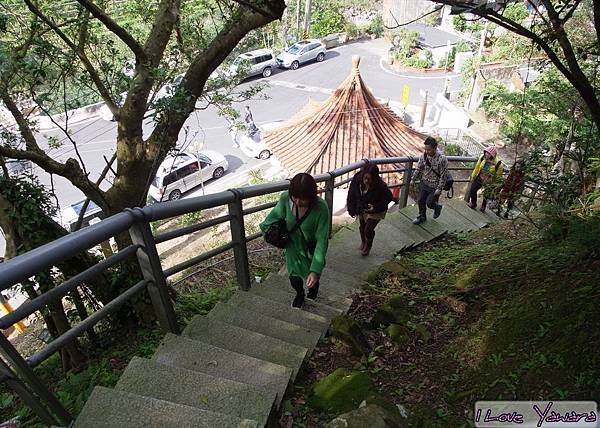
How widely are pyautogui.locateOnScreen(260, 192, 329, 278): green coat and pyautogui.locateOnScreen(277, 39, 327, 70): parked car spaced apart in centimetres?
2504

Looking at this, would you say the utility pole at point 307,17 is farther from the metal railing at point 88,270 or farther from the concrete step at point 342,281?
the metal railing at point 88,270

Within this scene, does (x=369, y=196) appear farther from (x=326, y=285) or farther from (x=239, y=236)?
(x=239, y=236)

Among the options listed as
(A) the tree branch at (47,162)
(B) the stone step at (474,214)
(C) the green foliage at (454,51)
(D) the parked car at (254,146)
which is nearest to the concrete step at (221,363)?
(A) the tree branch at (47,162)

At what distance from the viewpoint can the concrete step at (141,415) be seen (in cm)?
177

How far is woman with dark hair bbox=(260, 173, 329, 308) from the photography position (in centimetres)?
269

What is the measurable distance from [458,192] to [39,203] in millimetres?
13280

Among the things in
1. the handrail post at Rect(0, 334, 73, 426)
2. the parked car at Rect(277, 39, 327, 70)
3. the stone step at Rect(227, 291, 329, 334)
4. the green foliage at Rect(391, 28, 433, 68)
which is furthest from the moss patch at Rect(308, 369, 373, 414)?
the green foliage at Rect(391, 28, 433, 68)

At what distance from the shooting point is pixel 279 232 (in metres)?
2.93

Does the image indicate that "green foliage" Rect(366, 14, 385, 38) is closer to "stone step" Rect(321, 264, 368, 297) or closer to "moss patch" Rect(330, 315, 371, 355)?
"stone step" Rect(321, 264, 368, 297)

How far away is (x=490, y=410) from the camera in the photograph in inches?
82.2

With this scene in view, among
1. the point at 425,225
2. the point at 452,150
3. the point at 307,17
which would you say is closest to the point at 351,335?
the point at 425,225

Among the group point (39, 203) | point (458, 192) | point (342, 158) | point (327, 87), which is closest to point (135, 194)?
point (39, 203)

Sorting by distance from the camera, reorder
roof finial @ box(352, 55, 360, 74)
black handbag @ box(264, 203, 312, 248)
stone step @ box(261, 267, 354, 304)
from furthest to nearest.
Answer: roof finial @ box(352, 55, 360, 74) → stone step @ box(261, 267, 354, 304) → black handbag @ box(264, 203, 312, 248)

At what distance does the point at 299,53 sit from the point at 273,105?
600 cm
